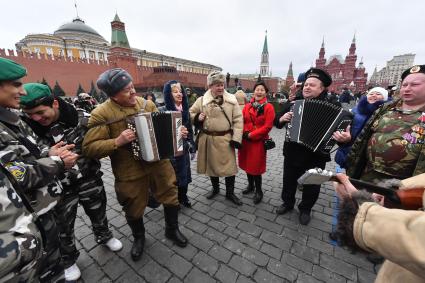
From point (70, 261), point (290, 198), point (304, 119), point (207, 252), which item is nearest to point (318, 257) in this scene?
point (290, 198)

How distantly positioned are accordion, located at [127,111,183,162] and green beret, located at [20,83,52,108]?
2.54ft

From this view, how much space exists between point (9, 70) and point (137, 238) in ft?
7.30

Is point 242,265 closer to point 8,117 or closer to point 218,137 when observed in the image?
point 218,137

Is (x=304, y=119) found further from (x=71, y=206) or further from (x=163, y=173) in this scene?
(x=71, y=206)

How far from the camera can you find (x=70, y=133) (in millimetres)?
2055

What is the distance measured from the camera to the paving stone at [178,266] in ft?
7.21

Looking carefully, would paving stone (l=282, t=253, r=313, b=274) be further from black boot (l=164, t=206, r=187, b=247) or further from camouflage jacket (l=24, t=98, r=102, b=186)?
camouflage jacket (l=24, t=98, r=102, b=186)

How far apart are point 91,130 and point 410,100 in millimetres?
3350

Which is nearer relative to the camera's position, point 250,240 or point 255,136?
point 250,240

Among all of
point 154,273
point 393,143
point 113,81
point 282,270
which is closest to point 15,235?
point 113,81

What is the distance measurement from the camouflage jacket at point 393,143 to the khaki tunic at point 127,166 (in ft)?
7.97

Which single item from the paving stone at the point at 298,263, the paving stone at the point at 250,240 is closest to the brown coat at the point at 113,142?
the paving stone at the point at 250,240

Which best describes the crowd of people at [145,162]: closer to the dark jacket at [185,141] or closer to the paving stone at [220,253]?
the dark jacket at [185,141]

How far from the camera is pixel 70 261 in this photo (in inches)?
86.4
